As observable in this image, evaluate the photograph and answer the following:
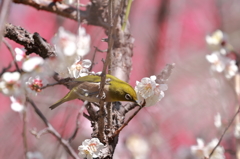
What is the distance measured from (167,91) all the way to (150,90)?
1671mm

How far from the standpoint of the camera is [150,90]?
0.89 m

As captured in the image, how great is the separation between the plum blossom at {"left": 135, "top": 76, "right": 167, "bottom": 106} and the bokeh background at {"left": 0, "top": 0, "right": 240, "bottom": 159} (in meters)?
0.53

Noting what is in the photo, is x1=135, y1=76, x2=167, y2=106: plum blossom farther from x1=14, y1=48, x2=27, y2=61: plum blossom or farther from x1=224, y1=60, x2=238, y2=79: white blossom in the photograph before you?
x1=224, y1=60, x2=238, y2=79: white blossom

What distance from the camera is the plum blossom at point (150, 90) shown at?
34.9 inches

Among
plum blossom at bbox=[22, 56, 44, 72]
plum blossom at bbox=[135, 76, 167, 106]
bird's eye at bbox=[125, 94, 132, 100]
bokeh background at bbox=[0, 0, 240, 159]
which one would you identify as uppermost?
plum blossom at bbox=[22, 56, 44, 72]

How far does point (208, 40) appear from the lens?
5.37 feet

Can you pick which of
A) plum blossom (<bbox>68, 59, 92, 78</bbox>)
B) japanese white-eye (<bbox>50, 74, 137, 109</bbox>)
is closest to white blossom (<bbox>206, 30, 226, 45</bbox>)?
japanese white-eye (<bbox>50, 74, 137, 109</bbox>)

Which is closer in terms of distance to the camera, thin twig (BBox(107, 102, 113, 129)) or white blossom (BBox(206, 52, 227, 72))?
thin twig (BBox(107, 102, 113, 129))

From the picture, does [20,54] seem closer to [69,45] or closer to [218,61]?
[69,45]

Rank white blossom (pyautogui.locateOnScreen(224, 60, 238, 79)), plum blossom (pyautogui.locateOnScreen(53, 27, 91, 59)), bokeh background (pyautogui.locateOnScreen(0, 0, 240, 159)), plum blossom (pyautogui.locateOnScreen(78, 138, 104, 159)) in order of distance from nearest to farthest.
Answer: plum blossom (pyautogui.locateOnScreen(53, 27, 91, 59)) < plum blossom (pyautogui.locateOnScreen(78, 138, 104, 159)) < white blossom (pyautogui.locateOnScreen(224, 60, 238, 79)) < bokeh background (pyautogui.locateOnScreen(0, 0, 240, 159))

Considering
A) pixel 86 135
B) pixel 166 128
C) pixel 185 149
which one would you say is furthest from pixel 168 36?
pixel 86 135

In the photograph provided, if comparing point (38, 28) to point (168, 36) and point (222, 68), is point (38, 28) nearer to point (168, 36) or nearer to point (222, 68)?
point (168, 36)

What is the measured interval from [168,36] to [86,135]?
1291 mm

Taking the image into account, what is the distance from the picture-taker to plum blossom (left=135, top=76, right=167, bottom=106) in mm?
887
